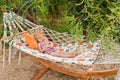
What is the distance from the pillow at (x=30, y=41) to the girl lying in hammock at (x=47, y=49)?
1.9 inches

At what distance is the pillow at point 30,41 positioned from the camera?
7.52 feet

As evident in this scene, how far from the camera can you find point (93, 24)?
88cm

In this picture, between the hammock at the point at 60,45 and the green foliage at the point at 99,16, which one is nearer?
the green foliage at the point at 99,16

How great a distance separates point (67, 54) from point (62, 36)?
201mm

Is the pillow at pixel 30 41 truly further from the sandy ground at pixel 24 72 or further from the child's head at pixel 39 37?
the sandy ground at pixel 24 72

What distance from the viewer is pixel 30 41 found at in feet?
7.66

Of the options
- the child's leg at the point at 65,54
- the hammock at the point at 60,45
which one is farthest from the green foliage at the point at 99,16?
the child's leg at the point at 65,54

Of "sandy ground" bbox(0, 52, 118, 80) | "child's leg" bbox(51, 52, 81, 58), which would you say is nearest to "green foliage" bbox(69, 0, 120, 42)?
"child's leg" bbox(51, 52, 81, 58)

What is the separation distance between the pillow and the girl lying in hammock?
0.05 metres

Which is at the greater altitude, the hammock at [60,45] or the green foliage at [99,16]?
the green foliage at [99,16]

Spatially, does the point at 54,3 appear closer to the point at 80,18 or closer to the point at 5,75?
the point at 80,18

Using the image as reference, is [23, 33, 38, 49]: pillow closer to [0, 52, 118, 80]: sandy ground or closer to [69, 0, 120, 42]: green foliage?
[0, 52, 118, 80]: sandy ground

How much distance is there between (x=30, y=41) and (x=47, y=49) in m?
0.16

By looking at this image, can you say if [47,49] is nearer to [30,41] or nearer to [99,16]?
[30,41]
